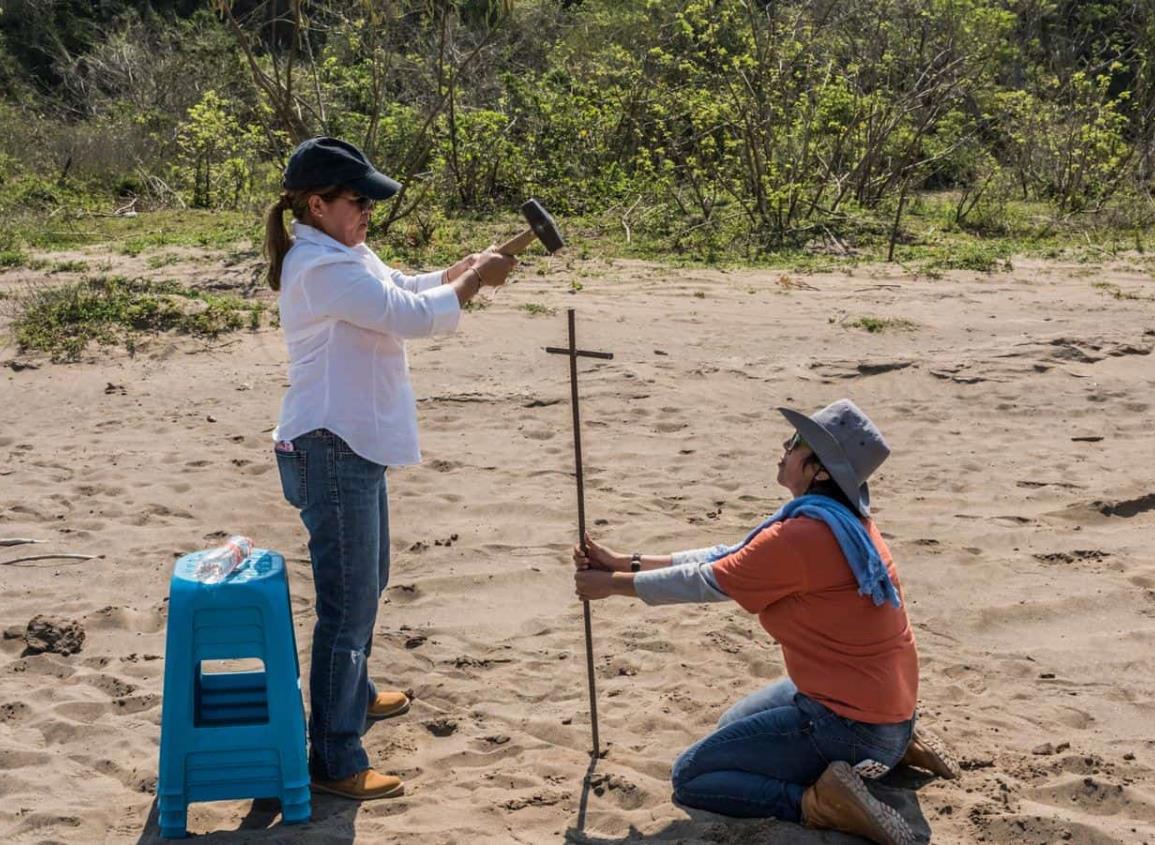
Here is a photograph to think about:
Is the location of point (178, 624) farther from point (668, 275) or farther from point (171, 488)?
point (668, 275)

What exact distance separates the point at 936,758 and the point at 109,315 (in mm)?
6322

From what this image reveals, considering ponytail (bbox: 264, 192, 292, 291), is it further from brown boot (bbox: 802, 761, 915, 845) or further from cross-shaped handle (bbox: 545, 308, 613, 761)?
brown boot (bbox: 802, 761, 915, 845)

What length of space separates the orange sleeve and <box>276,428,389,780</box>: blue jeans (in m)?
0.90

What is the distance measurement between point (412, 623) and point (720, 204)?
859cm

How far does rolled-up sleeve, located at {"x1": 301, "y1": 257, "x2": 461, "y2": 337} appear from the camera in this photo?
3281mm

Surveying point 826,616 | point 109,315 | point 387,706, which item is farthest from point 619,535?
point 109,315

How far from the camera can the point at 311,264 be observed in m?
3.29

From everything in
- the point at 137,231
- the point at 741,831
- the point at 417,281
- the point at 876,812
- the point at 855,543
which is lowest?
the point at 741,831

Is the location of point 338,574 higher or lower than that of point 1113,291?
higher

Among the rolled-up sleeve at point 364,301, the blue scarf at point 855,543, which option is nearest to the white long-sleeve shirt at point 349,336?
the rolled-up sleeve at point 364,301

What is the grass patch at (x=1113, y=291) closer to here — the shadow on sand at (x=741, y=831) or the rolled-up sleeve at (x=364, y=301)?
the shadow on sand at (x=741, y=831)

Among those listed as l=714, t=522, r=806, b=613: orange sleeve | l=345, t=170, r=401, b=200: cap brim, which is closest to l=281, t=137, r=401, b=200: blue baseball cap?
l=345, t=170, r=401, b=200: cap brim

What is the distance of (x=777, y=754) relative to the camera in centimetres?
352

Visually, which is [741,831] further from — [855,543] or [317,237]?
[317,237]
